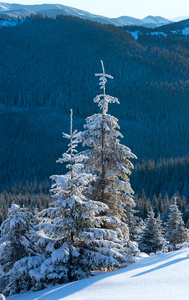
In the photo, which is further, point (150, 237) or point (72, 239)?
point (150, 237)

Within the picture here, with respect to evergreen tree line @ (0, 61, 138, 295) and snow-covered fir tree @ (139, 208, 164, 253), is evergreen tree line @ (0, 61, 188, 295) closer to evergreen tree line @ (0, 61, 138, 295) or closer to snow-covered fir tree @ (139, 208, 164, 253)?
evergreen tree line @ (0, 61, 138, 295)

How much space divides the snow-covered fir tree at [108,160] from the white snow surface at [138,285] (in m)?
3.37

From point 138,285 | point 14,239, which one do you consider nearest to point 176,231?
point 14,239

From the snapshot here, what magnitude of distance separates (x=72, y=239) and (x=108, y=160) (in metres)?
3.84

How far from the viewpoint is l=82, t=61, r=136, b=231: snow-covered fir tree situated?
1429cm

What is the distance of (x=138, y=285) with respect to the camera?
9359 mm

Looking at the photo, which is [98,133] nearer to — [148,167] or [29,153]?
[148,167]

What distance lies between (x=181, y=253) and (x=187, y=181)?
325ft

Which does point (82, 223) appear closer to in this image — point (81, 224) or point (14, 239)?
point (81, 224)

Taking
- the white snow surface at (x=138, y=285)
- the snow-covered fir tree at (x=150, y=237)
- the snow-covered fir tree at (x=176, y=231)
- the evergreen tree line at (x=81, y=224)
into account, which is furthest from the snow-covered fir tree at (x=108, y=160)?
the snow-covered fir tree at (x=150, y=237)

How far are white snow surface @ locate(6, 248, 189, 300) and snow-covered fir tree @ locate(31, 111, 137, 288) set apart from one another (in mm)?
756

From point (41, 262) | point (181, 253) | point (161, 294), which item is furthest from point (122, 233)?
point (161, 294)

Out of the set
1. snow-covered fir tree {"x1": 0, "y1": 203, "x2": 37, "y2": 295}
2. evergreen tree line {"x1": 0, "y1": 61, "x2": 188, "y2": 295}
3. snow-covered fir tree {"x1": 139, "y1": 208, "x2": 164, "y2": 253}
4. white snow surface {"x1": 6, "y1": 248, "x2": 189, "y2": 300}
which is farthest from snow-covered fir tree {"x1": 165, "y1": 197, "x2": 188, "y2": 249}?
white snow surface {"x1": 6, "y1": 248, "x2": 189, "y2": 300}

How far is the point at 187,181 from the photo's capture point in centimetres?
10781
